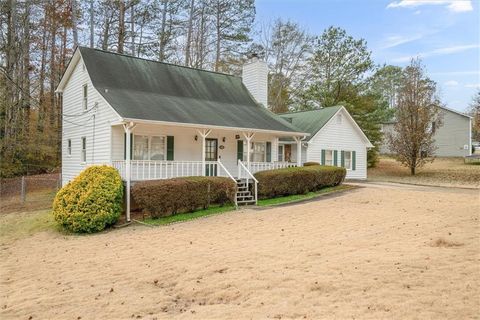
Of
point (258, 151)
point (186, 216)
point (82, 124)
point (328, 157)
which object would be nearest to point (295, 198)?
point (258, 151)

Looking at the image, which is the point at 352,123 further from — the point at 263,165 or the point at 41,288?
the point at 41,288

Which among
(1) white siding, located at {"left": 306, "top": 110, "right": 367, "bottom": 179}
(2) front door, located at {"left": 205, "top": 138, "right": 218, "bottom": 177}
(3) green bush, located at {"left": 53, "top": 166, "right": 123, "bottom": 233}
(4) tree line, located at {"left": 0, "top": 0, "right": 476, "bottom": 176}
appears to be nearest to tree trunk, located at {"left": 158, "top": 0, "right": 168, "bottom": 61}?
(4) tree line, located at {"left": 0, "top": 0, "right": 476, "bottom": 176}

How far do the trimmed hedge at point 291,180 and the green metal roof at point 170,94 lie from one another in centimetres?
235

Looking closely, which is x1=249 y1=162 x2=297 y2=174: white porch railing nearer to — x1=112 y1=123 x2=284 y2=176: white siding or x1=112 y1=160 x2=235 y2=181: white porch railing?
x1=112 y1=123 x2=284 y2=176: white siding

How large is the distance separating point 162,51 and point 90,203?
18734 millimetres

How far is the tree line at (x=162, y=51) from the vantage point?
2316 centimetres

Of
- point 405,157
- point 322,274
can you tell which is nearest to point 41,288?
point 322,274

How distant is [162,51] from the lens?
89.0 feet

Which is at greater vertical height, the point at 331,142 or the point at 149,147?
the point at 331,142

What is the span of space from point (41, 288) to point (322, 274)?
4.88 metres

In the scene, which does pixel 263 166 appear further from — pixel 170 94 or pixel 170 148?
pixel 170 94

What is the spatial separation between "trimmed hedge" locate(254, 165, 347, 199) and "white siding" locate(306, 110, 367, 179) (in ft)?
14.4

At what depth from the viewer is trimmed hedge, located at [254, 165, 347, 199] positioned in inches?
592

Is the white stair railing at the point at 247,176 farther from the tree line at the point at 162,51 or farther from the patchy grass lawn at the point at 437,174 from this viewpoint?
the patchy grass lawn at the point at 437,174
